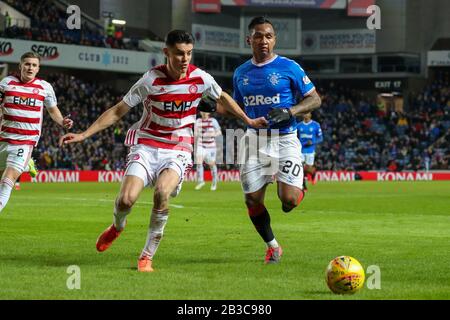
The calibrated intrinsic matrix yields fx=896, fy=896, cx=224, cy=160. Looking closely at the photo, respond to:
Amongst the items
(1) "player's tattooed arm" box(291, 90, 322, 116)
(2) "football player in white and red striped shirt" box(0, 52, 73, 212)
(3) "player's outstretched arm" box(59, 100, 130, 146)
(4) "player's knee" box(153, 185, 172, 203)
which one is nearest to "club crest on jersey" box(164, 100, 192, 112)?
(3) "player's outstretched arm" box(59, 100, 130, 146)

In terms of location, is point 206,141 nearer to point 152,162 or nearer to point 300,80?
point 300,80

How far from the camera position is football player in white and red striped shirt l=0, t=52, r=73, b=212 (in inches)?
506

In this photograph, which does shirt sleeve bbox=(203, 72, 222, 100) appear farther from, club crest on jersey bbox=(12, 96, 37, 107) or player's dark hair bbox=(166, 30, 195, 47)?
club crest on jersey bbox=(12, 96, 37, 107)

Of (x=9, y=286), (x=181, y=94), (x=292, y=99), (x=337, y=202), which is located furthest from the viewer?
(x=337, y=202)

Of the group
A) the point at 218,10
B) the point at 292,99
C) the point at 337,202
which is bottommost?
the point at 337,202

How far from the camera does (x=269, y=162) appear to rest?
34.4ft

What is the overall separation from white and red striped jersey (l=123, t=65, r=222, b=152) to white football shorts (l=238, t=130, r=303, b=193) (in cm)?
115

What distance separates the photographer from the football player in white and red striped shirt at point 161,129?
29.7 feet

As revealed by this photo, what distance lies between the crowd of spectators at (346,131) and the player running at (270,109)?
3043cm

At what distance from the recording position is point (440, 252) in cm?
1093

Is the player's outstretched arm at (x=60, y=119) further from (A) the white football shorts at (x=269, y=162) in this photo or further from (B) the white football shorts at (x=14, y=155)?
(A) the white football shorts at (x=269, y=162)

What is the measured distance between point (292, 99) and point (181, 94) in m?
1.82
